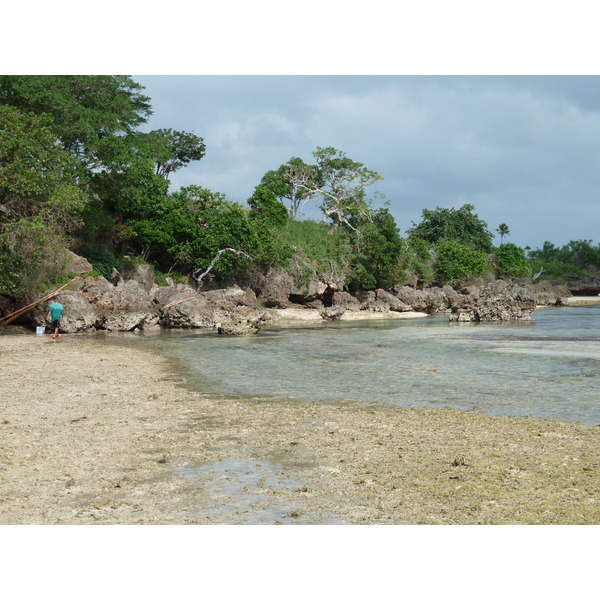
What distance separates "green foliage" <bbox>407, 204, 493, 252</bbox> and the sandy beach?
68273 millimetres

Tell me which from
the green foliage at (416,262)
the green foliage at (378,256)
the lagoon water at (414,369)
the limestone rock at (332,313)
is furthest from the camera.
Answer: the green foliage at (416,262)

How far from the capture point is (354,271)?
50875mm

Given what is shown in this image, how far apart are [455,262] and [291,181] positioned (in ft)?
63.8

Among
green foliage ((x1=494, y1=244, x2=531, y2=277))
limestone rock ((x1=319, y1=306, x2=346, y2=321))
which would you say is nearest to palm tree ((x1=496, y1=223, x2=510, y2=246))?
green foliage ((x1=494, y1=244, x2=531, y2=277))

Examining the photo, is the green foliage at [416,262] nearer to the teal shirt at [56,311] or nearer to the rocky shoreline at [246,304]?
the rocky shoreline at [246,304]

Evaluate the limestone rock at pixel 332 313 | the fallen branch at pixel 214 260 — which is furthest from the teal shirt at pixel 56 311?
the limestone rock at pixel 332 313

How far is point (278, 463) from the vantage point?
7066mm

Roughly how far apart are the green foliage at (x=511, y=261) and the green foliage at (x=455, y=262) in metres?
11.9

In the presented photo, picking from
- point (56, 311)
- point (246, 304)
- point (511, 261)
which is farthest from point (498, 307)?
point (511, 261)

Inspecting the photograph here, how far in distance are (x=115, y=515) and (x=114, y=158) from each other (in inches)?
1285

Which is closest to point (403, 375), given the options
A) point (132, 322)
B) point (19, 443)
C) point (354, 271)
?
point (19, 443)

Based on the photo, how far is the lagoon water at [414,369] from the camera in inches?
463

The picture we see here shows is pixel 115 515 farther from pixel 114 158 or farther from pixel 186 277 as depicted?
pixel 186 277

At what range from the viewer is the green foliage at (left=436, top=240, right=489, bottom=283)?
64.2m
